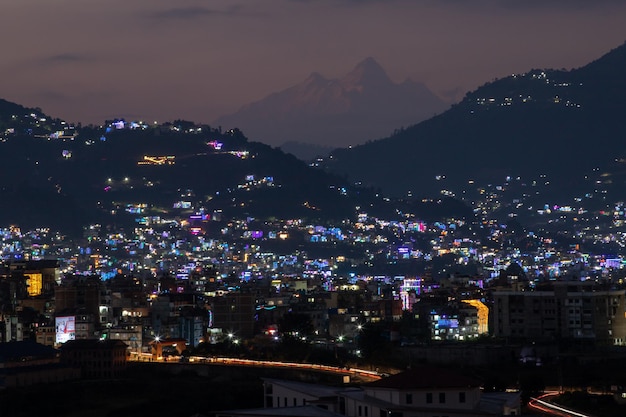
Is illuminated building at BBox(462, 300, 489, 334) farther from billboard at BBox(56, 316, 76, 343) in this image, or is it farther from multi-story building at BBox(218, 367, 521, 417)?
multi-story building at BBox(218, 367, 521, 417)

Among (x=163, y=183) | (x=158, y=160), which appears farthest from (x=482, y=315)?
(x=158, y=160)

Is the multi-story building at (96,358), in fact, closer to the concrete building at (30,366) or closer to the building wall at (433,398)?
the concrete building at (30,366)

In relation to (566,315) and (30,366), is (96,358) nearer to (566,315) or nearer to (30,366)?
(30,366)

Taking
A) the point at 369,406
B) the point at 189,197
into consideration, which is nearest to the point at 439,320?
the point at 369,406

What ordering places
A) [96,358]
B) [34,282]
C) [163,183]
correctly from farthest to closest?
[163,183], [34,282], [96,358]

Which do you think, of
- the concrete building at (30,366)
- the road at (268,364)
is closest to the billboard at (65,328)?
the road at (268,364)

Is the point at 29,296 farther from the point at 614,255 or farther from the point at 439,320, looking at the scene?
the point at 614,255
